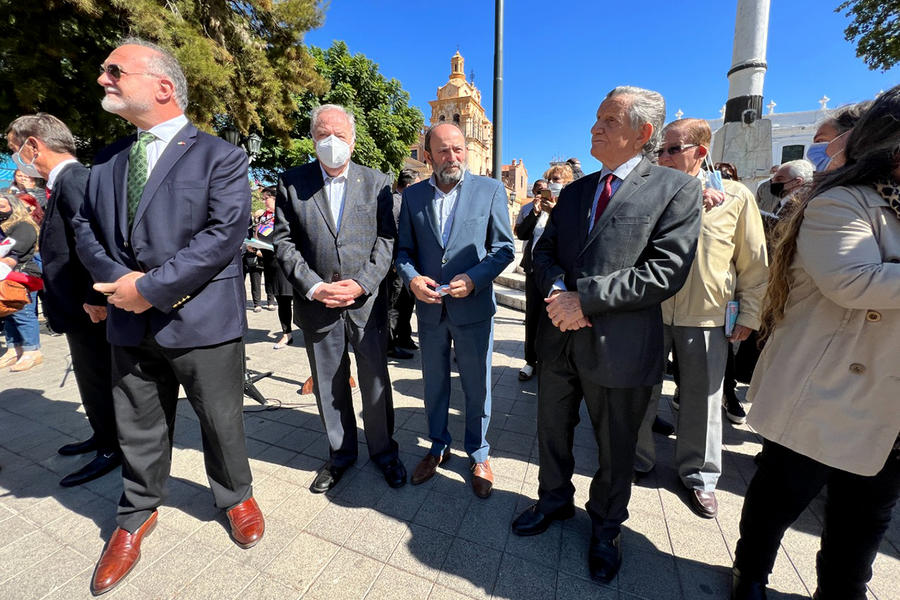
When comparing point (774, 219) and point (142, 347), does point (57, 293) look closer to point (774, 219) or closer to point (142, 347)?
point (142, 347)

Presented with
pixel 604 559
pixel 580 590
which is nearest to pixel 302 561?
pixel 580 590

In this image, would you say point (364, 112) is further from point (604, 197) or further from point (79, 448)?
point (604, 197)

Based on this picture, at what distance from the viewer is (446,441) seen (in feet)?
8.80

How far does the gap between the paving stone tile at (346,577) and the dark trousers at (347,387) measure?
2.29ft

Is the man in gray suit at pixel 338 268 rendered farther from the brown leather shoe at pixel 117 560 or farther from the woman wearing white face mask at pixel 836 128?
the woman wearing white face mask at pixel 836 128

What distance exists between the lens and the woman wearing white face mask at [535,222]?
392cm

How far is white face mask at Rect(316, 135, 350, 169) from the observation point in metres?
2.26

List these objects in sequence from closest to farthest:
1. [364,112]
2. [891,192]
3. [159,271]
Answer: [891,192] < [159,271] < [364,112]

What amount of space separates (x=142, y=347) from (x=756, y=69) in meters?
11.0

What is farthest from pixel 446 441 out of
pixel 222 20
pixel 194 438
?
pixel 222 20

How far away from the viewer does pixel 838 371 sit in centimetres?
135

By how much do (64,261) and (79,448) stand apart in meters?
1.45

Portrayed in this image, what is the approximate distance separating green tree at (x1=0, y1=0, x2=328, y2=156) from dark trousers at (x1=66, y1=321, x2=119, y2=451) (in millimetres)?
6576

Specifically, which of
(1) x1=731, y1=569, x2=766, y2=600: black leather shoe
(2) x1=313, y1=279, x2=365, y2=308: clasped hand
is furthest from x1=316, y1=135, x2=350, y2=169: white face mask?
(1) x1=731, y1=569, x2=766, y2=600: black leather shoe
